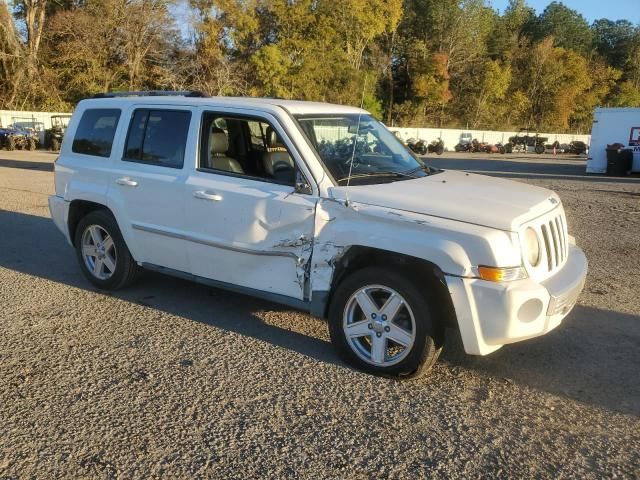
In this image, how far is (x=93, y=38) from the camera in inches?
1702

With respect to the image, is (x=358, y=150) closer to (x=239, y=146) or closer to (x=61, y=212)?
(x=239, y=146)

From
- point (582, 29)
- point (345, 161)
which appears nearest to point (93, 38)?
point (345, 161)

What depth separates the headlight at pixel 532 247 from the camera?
3.85 metres

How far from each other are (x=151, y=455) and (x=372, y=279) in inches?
69.6

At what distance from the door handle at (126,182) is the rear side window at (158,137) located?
0.62 feet

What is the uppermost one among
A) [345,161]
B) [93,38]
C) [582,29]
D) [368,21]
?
[582,29]

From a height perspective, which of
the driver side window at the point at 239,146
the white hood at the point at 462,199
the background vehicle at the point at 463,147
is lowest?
the background vehicle at the point at 463,147

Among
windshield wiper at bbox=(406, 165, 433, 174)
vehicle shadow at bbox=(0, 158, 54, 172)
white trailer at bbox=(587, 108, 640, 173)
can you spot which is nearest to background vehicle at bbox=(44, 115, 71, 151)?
vehicle shadow at bbox=(0, 158, 54, 172)

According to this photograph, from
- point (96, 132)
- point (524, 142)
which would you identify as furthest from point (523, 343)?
point (524, 142)

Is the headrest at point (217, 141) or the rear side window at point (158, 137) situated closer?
the headrest at point (217, 141)

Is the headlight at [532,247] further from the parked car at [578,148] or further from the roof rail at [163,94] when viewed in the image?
the parked car at [578,148]

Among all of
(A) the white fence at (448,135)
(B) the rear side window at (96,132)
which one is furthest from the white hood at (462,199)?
(A) the white fence at (448,135)

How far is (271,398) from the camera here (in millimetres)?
3865

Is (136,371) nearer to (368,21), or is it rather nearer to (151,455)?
(151,455)
